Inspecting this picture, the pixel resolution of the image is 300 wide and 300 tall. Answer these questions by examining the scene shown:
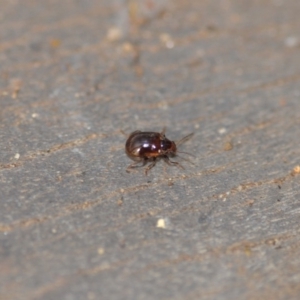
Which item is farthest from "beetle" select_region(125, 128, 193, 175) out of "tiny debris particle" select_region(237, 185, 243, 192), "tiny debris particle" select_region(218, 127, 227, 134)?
"tiny debris particle" select_region(237, 185, 243, 192)

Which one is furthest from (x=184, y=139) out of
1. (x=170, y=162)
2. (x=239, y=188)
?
(x=239, y=188)

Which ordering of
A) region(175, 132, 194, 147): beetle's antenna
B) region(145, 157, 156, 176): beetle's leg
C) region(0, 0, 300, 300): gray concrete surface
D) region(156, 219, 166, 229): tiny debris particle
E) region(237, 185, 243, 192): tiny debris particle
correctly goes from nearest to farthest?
region(0, 0, 300, 300): gray concrete surface < region(156, 219, 166, 229): tiny debris particle < region(237, 185, 243, 192): tiny debris particle < region(145, 157, 156, 176): beetle's leg < region(175, 132, 194, 147): beetle's antenna

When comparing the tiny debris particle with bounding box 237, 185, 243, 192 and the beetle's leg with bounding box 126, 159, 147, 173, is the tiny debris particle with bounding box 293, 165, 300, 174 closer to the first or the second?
the tiny debris particle with bounding box 237, 185, 243, 192

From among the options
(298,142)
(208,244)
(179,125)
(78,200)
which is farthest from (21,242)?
(298,142)

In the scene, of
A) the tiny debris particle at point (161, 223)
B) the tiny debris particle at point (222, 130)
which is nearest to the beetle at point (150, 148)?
the tiny debris particle at point (222, 130)

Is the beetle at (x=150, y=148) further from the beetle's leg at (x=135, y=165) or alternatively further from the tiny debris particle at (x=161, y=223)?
the tiny debris particle at (x=161, y=223)

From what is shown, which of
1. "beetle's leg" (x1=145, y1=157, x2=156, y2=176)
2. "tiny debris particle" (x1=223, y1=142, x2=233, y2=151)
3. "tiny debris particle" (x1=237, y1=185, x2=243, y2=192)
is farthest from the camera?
"tiny debris particle" (x1=223, y1=142, x2=233, y2=151)
